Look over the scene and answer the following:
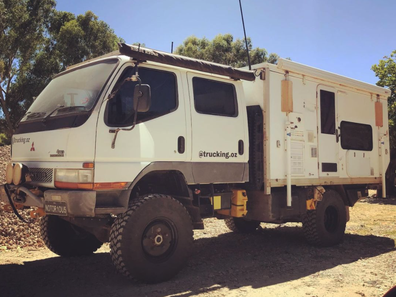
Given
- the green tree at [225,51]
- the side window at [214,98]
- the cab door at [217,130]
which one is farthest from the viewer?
the green tree at [225,51]

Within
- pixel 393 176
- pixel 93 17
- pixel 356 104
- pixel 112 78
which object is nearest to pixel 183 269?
pixel 112 78

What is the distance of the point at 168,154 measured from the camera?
525 centimetres

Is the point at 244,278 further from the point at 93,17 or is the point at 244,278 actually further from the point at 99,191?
the point at 93,17

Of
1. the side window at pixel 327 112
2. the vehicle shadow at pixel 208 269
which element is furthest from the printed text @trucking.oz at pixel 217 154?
the side window at pixel 327 112

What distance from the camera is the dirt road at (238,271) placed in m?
4.80

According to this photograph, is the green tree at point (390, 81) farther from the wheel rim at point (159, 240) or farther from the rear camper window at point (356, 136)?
the wheel rim at point (159, 240)

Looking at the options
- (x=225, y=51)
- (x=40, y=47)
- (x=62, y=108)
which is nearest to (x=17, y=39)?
(x=40, y=47)

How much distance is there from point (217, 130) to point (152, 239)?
1.87 m

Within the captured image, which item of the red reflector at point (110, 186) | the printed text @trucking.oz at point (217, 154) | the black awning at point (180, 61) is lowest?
the red reflector at point (110, 186)

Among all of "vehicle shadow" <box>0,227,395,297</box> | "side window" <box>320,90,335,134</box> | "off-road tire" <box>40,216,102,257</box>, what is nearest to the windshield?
"off-road tire" <box>40,216,102,257</box>

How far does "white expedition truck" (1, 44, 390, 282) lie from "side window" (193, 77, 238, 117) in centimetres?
2

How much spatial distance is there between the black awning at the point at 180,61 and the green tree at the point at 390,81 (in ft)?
41.1

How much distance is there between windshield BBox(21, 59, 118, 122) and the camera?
489 centimetres

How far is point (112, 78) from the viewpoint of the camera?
4.89 m
